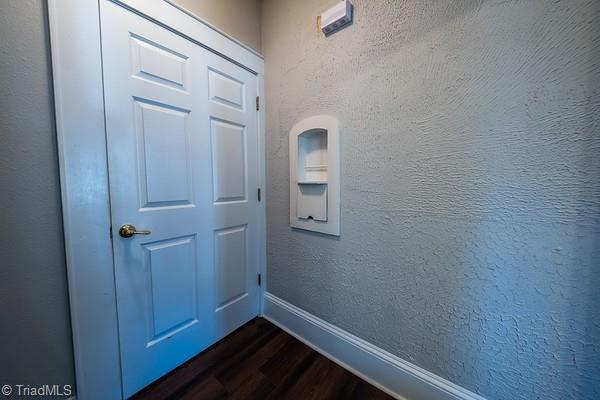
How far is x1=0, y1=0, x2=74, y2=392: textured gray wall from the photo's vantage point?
0.79 meters

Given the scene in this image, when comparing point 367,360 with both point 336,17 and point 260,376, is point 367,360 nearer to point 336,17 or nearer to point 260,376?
point 260,376

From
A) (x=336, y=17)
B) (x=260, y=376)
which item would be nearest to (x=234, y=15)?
(x=336, y=17)

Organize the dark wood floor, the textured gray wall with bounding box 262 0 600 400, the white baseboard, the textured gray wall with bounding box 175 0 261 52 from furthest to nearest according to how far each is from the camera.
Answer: the textured gray wall with bounding box 175 0 261 52, the dark wood floor, the white baseboard, the textured gray wall with bounding box 262 0 600 400

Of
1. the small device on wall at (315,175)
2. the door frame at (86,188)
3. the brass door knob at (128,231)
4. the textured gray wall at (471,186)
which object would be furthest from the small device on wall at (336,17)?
the brass door knob at (128,231)

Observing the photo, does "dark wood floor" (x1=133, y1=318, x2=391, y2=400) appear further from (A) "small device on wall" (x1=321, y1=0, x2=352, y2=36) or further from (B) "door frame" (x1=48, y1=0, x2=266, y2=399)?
(A) "small device on wall" (x1=321, y1=0, x2=352, y2=36)

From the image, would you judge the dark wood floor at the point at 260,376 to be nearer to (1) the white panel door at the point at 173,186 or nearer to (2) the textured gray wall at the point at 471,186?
(1) the white panel door at the point at 173,186

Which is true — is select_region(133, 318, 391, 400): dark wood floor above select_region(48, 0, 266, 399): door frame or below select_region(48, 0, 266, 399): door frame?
below

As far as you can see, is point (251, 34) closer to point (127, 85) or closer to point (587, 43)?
point (127, 85)

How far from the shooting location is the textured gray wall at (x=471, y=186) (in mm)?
726

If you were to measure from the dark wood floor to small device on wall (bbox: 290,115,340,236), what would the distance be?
827mm

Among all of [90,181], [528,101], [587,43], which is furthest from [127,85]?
[587,43]

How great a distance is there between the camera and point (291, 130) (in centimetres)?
150

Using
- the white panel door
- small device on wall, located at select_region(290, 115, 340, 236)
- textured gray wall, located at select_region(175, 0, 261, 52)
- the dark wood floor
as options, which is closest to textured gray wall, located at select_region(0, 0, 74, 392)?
the white panel door

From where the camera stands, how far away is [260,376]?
4.03 feet
